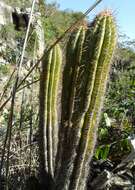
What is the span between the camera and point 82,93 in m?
3.02

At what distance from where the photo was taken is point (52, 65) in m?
3.44

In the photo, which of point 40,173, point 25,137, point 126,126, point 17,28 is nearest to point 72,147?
point 40,173

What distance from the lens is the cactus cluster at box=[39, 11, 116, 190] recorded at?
2979 millimetres

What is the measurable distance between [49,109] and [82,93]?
22.7 inches

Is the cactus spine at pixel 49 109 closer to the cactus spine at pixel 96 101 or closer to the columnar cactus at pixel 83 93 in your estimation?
the columnar cactus at pixel 83 93

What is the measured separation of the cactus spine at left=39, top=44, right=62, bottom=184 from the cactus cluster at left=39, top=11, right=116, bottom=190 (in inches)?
0.7

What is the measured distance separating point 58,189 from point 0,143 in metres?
1.15

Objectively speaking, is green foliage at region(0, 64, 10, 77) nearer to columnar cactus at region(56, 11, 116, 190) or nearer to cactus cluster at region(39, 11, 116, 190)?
cactus cluster at region(39, 11, 116, 190)

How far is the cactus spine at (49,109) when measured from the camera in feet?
11.3

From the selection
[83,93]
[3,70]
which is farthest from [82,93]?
[3,70]

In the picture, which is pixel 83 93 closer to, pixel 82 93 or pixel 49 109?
pixel 82 93

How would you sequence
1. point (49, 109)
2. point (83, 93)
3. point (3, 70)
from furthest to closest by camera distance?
point (3, 70) < point (49, 109) < point (83, 93)

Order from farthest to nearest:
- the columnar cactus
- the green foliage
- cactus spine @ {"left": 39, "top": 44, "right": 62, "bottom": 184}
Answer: the green foliage → cactus spine @ {"left": 39, "top": 44, "right": 62, "bottom": 184} → the columnar cactus

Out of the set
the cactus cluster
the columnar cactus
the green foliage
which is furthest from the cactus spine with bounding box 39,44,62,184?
the green foliage
